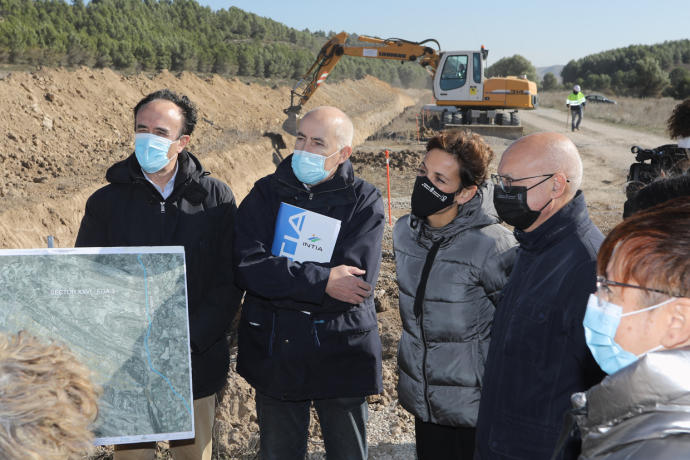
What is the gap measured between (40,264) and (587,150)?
70.7 ft

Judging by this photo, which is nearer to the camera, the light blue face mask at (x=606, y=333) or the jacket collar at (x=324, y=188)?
the light blue face mask at (x=606, y=333)

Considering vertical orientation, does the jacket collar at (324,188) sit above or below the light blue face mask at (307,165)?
below

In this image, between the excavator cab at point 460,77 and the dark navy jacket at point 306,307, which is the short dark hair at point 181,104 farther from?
the excavator cab at point 460,77

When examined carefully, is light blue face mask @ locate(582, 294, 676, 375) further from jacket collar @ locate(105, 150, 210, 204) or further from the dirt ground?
the dirt ground

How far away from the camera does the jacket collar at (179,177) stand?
314 cm

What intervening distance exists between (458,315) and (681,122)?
283 centimetres

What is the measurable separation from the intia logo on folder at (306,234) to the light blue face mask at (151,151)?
711 mm

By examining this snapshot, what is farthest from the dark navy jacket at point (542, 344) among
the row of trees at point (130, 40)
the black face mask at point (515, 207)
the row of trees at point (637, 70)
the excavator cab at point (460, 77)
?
the row of trees at point (637, 70)

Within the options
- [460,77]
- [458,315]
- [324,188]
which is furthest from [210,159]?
[460,77]

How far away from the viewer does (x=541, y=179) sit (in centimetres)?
251

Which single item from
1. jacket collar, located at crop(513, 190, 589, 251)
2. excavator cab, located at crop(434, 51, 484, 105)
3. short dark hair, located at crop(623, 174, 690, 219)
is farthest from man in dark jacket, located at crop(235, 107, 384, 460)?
excavator cab, located at crop(434, 51, 484, 105)

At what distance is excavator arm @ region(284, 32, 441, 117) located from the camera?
1959 centimetres

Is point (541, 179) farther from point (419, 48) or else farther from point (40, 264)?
point (419, 48)

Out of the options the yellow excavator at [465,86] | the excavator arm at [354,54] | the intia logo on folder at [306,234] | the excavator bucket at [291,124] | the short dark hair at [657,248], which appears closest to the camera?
the short dark hair at [657,248]
